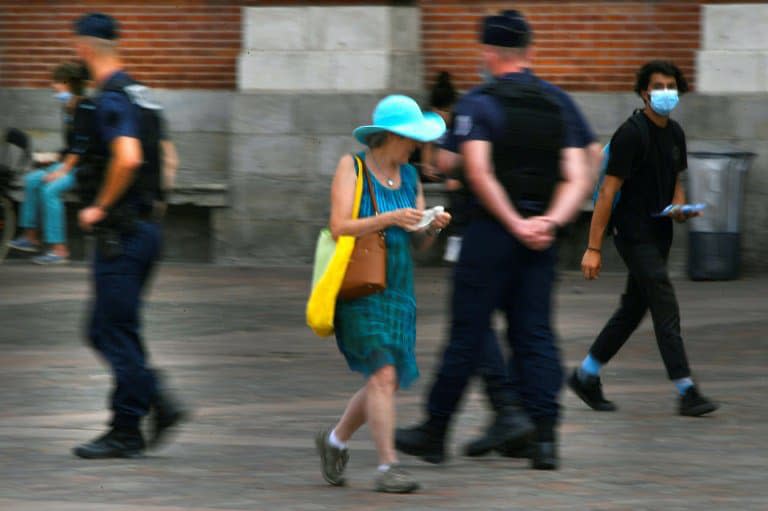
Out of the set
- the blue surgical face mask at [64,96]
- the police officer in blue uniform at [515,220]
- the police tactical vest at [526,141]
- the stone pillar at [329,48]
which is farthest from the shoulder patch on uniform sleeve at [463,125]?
the blue surgical face mask at [64,96]

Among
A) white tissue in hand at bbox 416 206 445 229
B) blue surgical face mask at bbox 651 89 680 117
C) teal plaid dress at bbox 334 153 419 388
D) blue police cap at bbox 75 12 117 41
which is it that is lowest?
teal plaid dress at bbox 334 153 419 388

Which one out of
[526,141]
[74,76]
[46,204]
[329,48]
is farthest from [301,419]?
[46,204]

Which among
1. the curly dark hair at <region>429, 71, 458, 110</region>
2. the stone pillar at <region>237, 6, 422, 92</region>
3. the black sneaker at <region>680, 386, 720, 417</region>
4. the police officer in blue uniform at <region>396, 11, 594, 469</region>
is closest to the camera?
the police officer in blue uniform at <region>396, 11, 594, 469</region>

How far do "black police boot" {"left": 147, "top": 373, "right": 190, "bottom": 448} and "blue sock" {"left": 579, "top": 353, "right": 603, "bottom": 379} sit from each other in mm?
2207

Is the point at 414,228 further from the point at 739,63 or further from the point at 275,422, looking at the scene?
the point at 739,63

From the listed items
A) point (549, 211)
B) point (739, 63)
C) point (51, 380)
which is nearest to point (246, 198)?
point (739, 63)

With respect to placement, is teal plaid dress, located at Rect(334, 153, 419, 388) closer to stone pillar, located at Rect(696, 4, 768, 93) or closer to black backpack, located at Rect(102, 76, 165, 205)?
black backpack, located at Rect(102, 76, 165, 205)

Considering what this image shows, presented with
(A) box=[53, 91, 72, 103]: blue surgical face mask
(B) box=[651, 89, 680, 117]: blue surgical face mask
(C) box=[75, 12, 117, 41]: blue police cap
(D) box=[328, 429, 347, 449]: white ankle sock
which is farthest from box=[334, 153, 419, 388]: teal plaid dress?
(A) box=[53, 91, 72, 103]: blue surgical face mask

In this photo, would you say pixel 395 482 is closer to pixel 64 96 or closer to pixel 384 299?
pixel 384 299

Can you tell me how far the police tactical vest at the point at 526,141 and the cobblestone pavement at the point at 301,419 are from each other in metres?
1.10

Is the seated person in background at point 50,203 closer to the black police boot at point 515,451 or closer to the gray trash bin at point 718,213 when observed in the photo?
the gray trash bin at point 718,213

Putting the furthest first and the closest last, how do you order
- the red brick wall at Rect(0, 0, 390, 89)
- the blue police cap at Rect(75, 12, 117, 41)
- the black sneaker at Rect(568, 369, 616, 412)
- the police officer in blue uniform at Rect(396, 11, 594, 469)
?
the red brick wall at Rect(0, 0, 390, 89), the black sneaker at Rect(568, 369, 616, 412), the blue police cap at Rect(75, 12, 117, 41), the police officer in blue uniform at Rect(396, 11, 594, 469)

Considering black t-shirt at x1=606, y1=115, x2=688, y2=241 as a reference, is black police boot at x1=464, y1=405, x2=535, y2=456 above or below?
below

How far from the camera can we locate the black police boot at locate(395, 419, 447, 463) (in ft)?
21.6
